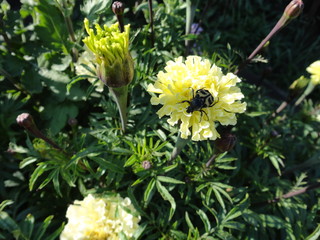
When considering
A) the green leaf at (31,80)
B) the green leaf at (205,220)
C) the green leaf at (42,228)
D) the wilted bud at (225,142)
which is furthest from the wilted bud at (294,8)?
the green leaf at (31,80)

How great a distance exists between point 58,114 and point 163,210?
0.79 metres

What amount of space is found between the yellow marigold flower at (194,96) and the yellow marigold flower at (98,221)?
488mm

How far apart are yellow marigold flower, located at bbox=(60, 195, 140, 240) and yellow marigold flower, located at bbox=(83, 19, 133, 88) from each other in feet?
1.75

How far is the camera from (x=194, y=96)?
2.95ft

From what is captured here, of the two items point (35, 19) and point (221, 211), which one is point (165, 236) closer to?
point (221, 211)

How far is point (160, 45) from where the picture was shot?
5.23ft

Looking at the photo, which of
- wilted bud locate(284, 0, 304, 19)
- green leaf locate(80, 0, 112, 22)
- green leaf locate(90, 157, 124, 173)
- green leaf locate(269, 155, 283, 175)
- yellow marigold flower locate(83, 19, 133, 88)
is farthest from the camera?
green leaf locate(269, 155, 283, 175)

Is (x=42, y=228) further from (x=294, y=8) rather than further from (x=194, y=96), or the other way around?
(x=294, y=8)

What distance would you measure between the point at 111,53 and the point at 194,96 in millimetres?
283

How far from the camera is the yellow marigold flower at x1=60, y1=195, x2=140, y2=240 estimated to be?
1109mm

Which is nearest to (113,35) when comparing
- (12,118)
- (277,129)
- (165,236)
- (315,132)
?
(165,236)

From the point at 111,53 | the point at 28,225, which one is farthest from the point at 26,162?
the point at 111,53

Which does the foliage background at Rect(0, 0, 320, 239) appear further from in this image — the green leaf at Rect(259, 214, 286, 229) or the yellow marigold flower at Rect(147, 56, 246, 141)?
the yellow marigold flower at Rect(147, 56, 246, 141)

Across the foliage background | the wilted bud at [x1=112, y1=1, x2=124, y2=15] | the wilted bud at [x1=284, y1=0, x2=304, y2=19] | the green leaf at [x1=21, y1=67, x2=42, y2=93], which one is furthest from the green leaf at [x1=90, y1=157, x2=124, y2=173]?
the wilted bud at [x1=284, y1=0, x2=304, y2=19]
